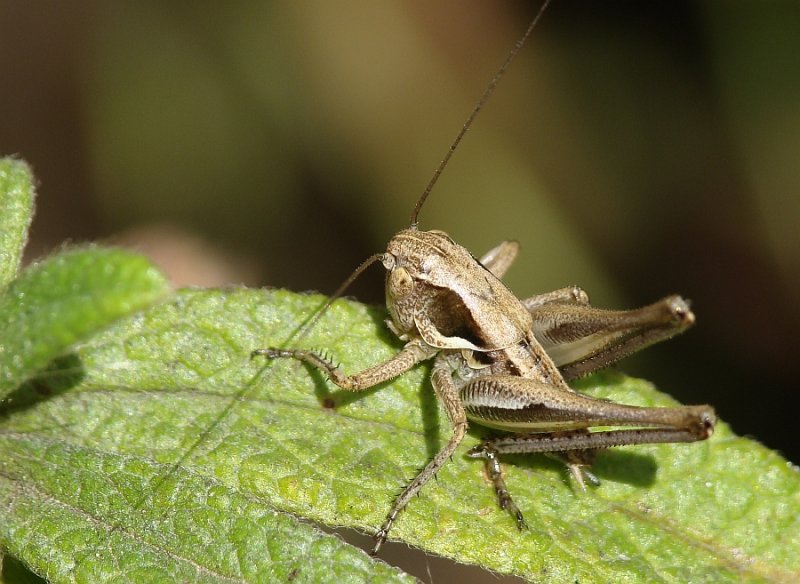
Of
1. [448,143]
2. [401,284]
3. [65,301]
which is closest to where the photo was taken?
[65,301]

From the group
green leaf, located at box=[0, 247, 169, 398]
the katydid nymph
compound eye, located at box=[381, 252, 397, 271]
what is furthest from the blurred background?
green leaf, located at box=[0, 247, 169, 398]

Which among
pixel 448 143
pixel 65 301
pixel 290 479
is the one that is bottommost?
pixel 290 479

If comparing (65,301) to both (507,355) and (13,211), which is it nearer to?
(13,211)

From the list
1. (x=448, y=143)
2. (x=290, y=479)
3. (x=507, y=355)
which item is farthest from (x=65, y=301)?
(x=448, y=143)

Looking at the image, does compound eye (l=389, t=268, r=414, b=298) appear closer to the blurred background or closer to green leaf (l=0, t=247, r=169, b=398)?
the blurred background

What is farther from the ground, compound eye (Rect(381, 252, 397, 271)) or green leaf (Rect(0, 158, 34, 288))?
compound eye (Rect(381, 252, 397, 271))

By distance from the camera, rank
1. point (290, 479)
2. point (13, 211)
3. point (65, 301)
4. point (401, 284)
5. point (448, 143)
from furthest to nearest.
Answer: point (448, 143) → point (401, 284) → point (290, 479) → point (13, 211) → point (65, 301)

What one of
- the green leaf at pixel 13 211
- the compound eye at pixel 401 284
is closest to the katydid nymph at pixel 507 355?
the compound eye at pixel 401 284

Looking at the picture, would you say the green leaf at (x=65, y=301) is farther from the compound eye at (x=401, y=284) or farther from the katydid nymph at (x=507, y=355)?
the compound eye at (x=401, y=284)
